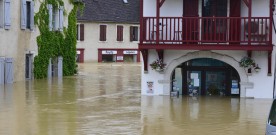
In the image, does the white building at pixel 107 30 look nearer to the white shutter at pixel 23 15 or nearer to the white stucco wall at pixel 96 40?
the white stucco wall at pixel 96 40

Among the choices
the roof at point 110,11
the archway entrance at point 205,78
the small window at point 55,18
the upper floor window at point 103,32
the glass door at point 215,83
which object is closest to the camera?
the archway entrance at point 205,78

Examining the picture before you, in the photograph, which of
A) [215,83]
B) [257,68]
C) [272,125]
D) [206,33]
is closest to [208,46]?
[206,33]

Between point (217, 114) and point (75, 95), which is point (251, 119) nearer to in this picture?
point (217, 114)

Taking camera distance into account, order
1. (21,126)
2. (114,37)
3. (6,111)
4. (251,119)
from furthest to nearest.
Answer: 1. (114,37)
2. (6,111)
3. (251,119)
4. (21,126)

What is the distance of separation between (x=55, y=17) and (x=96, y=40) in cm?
2524

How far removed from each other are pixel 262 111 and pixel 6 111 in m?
8.89

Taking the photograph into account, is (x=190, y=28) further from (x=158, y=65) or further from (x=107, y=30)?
(x=107, y=30)

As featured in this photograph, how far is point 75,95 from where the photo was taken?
1034 inches

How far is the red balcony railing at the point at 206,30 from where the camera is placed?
23.6 meters

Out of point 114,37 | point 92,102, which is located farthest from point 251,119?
point 114,37

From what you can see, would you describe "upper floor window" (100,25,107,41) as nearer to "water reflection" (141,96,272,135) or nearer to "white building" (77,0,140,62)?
"white building" (77,0,140,62)

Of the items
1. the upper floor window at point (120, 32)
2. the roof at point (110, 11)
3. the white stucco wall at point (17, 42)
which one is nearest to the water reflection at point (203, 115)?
the white stucco wall at point (17, 42)

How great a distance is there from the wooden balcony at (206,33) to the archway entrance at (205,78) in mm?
1638

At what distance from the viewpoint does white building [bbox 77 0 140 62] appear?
2479 inches
